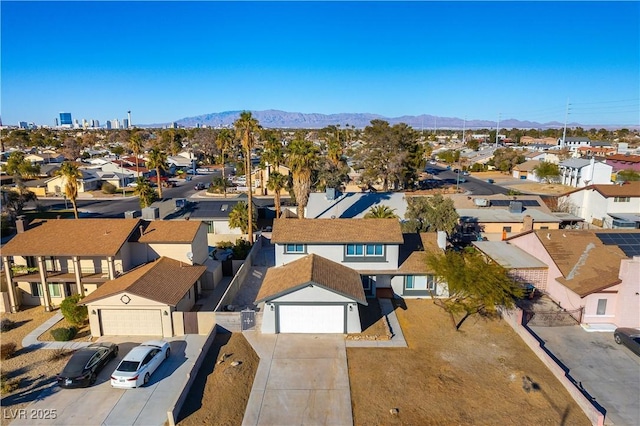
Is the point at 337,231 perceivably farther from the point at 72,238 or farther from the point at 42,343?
the point at 42,343

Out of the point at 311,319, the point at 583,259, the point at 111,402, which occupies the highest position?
the point at 583,259

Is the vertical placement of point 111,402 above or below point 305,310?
below

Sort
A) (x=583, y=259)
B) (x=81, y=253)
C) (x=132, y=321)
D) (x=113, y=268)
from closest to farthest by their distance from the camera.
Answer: (x=132, y=321) < (x=81, y=253) < (x=113, y=268) < (x=583, y=259)

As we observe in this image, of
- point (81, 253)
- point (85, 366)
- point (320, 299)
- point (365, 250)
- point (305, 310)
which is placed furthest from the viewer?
point (365, 250)

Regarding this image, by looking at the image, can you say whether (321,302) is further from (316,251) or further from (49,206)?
(49,206)

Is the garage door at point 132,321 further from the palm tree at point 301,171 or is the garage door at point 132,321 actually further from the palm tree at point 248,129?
the palm tree at point 301,171

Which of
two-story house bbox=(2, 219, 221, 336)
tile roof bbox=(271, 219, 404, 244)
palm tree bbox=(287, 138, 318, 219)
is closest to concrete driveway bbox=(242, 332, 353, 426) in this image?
two-story house bbox=(2, 219, 221, 336)

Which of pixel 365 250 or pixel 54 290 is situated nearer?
pixel 54 290

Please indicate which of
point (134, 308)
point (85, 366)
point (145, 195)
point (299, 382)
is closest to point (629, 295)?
point (299, 382)
